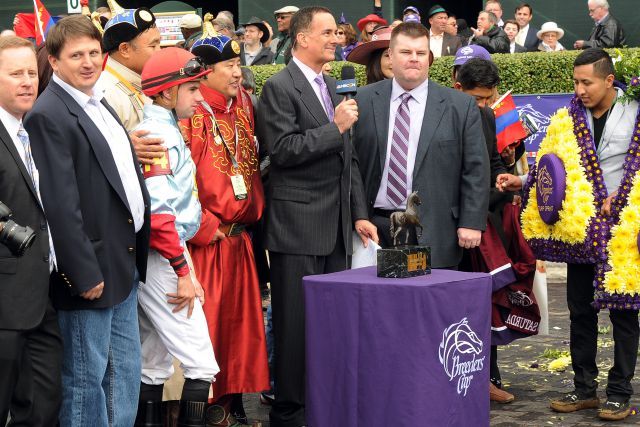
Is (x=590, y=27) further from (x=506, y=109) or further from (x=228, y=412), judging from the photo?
(x=228, y=412)

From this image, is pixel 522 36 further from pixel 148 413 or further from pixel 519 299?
pixel 148 413

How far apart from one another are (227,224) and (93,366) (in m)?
1.78

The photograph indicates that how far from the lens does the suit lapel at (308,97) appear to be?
6.96 meters

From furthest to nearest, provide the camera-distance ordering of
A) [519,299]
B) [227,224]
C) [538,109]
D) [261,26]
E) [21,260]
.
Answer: [261,26], [538,109], [519,299], [227,224], [21,260]

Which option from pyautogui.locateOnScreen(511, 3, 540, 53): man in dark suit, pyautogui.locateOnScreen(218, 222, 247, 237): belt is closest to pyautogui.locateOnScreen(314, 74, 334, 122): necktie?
pyautogui.locateOnScreen(218, 222, 247, 237): belt

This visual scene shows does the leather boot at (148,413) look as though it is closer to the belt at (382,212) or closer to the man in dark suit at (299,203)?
the man in dark suit at (299,203)

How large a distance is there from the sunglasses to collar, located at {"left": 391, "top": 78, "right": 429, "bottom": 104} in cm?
150

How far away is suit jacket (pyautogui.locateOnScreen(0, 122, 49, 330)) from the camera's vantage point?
4.91m

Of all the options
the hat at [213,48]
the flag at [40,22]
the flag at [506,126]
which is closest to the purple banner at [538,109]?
the flag at [506,126]

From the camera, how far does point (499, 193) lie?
26.0 feet

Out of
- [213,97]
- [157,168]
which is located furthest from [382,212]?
[157,168]

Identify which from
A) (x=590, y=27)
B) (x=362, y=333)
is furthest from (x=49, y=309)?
(x=590, y=27)

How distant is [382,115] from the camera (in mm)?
7160

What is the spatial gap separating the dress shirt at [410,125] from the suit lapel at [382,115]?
0.06 feet
